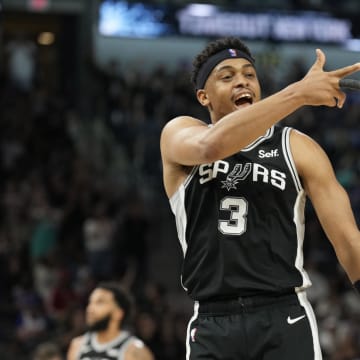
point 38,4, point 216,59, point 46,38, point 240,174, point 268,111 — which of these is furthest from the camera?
point 46,38

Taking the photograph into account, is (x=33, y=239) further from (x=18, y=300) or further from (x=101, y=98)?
(x=101, y=98)

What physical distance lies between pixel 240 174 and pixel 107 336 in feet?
11.8

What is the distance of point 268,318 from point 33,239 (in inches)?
387

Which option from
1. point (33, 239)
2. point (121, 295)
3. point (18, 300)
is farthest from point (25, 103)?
point (121, 295)

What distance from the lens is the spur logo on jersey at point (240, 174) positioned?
158 inches

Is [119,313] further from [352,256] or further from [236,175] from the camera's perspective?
[352,256]

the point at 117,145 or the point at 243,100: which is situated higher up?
the point at 243,100

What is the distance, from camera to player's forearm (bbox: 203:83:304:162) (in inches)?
142

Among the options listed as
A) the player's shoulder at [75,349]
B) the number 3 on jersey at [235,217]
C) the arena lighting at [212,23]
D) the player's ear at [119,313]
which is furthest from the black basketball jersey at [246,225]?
the arena lighting at [212,23]

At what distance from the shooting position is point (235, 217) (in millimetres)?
4020

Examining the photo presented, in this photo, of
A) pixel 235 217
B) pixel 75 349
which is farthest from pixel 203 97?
pixel 75 349

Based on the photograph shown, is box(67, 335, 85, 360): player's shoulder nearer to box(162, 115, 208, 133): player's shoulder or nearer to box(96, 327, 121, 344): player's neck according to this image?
box(96, 327, 121, 344): player's neck

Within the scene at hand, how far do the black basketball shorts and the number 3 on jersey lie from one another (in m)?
0.29

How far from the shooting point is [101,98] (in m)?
17.3
